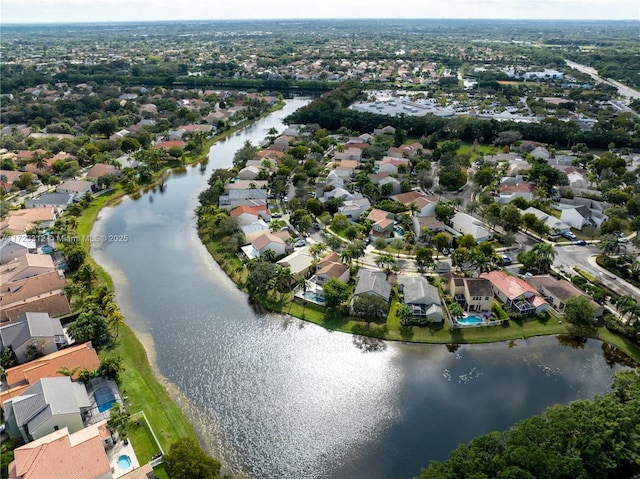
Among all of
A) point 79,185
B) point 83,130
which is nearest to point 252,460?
point 79,185

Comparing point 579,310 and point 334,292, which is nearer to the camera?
point 579,310

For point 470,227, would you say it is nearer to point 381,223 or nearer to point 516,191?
point 381,223

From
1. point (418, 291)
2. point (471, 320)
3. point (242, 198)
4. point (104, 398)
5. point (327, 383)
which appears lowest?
point (327, 383)

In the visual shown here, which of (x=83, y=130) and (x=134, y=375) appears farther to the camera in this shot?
(x=83, y=130)

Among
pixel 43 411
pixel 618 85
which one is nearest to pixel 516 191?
pixel 43 411

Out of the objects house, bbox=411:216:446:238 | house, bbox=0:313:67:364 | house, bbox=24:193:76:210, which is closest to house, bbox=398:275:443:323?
house, bbox=411:216:446:238

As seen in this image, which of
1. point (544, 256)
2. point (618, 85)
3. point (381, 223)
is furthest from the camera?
point (618, 85)

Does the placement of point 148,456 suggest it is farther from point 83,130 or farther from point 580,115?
point 580,115
